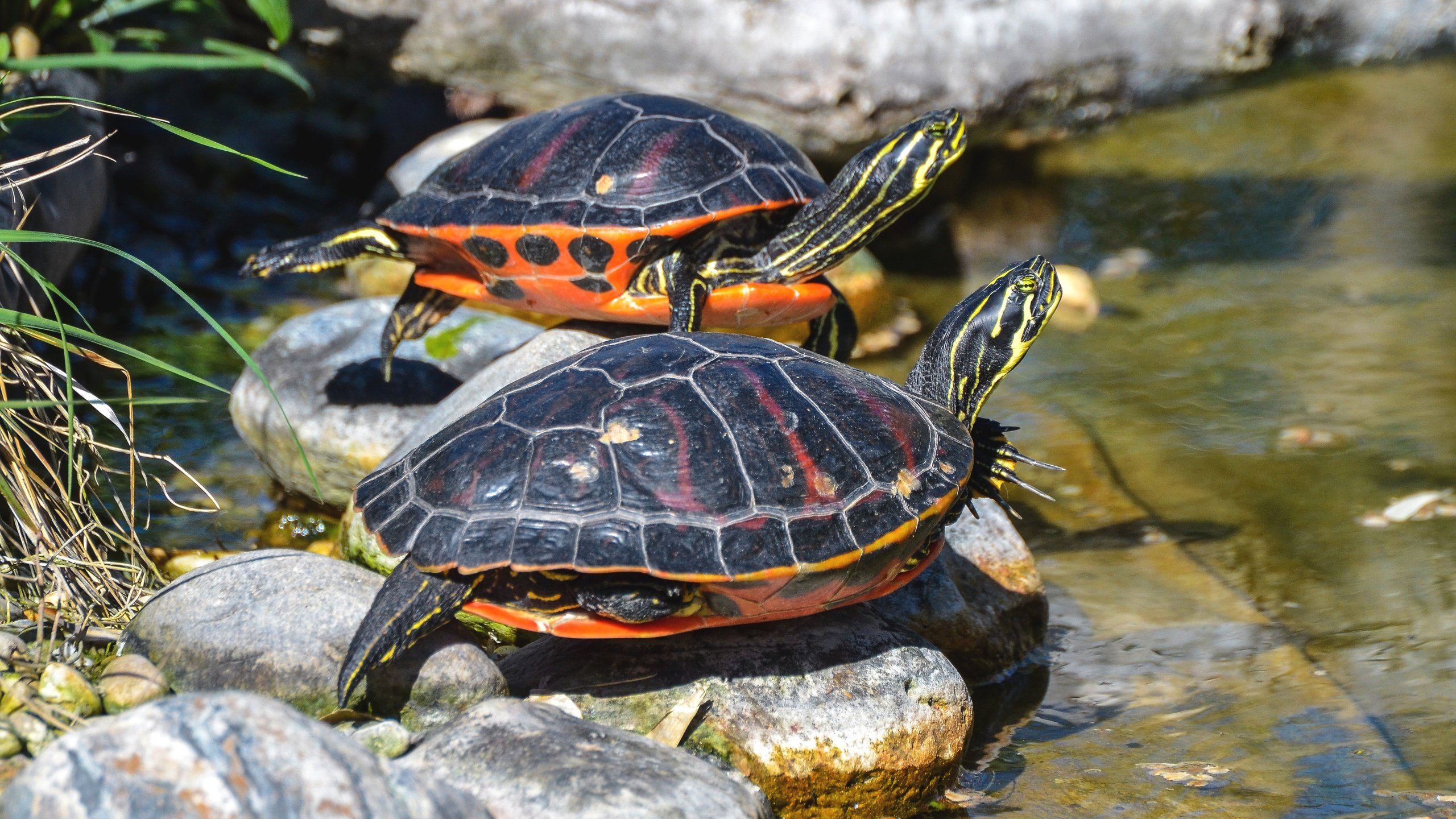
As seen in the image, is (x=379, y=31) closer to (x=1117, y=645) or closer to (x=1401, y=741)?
(x=1117, y=645)

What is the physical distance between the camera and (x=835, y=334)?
4.85 meters

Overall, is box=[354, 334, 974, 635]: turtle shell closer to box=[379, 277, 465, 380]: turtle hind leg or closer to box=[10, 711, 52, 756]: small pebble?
box=[10, 711, 52, 756]: small pebble

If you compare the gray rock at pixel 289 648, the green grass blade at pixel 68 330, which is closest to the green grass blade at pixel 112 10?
the green grass blade at pixel 68 330

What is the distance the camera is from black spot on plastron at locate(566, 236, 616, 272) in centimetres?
398

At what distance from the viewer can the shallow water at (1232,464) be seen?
3.24m

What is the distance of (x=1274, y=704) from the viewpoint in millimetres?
3434

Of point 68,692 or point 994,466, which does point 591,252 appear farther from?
point 68,692

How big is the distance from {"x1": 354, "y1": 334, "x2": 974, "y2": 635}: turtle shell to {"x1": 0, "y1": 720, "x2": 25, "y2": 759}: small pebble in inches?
34.3

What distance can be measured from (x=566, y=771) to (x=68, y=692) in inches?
47.4

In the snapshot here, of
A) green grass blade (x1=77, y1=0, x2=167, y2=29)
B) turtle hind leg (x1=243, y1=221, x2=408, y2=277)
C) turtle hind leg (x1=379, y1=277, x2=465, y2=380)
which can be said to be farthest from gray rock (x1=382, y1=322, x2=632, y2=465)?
green grass blade (x1=77, y1=0, x2=167, y2=29)

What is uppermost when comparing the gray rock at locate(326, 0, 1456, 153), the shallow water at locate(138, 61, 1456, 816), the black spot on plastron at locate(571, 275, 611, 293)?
the gray rock at locate(326, 0, 1456, 153)

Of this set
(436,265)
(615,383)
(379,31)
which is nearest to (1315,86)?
(379,31)

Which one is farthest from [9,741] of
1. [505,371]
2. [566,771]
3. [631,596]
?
[505,371]

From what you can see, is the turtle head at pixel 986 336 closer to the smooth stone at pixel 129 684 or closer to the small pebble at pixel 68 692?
the smooth stone at pixel 129 684
